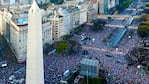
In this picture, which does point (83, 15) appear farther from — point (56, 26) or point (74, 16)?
point (56, 26)

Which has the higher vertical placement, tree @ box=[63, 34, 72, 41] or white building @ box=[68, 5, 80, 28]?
white building @ box=[68, 5, 80, 28]

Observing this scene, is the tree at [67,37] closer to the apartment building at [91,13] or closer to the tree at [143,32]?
the tree at [143,32]

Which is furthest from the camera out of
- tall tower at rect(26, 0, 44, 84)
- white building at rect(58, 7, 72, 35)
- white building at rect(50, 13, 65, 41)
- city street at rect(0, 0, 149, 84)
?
white building at rect(58, 7, 72, 35)

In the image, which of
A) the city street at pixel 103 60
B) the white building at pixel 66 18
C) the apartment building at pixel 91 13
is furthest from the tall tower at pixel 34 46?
the apartment building at pixel 91 13

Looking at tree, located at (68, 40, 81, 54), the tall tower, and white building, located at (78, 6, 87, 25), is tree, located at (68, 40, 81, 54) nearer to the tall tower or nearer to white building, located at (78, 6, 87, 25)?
white building, located at (78, 6, 87, 25)

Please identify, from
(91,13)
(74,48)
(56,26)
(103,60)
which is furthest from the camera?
(91,13)

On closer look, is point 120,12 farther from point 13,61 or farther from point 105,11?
point 13,61

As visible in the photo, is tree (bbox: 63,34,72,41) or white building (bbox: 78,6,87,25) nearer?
tree (bbox: 63,34,72,41)

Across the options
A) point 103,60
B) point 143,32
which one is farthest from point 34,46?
point 143,32

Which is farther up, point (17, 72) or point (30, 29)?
point (30, 29)

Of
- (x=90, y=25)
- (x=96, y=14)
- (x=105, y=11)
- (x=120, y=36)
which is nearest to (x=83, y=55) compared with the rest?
(x=120, y=36)

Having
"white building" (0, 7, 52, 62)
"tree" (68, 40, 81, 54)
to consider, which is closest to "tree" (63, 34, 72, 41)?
"white building" (0, 7, 52, 62)
